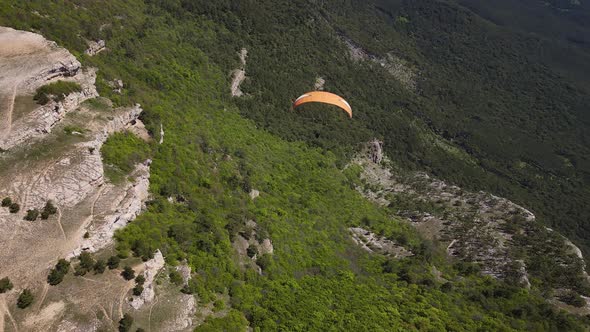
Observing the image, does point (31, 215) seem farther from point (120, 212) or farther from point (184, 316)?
point (184, 316)

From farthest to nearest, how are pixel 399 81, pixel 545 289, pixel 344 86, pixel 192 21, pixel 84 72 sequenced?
pixel 399 81, pixel 344 86, pixel 192 21, pixel 545 289, pixel 84 72

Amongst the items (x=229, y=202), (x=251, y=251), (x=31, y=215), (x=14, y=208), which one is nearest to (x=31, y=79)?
(x=14, y=208)

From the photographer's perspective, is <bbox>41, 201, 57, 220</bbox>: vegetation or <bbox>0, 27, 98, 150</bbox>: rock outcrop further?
<bbox>0, 27, 98, 150</bbox>: rock outcrop

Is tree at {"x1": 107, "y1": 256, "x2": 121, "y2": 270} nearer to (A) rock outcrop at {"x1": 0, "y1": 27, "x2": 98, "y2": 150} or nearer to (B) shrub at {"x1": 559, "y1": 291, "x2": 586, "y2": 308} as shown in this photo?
(A) rock outcrop at {"x1": 0, "y1": 27, "x2": 98, "y2": 150}

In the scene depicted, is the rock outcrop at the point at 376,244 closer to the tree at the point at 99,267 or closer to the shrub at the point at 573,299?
the shrub at the point at 573,299

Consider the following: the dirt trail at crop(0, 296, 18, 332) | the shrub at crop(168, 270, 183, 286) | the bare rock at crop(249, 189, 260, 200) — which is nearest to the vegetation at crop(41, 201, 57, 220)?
the dirt trail at crop(0, 296, 18, 332)

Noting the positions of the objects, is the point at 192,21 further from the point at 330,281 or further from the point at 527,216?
the point at 527,216

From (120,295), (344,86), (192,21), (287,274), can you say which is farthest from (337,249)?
(344,86)
